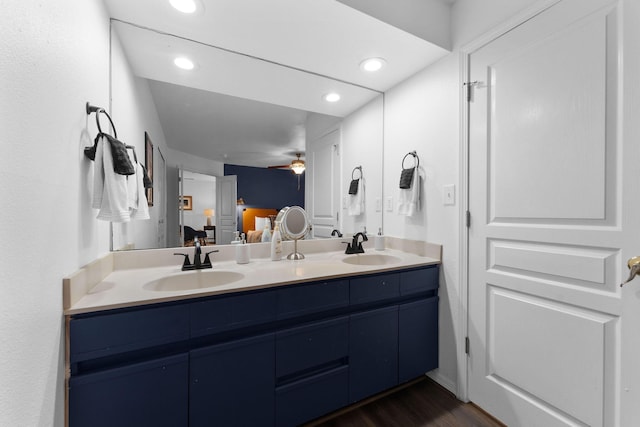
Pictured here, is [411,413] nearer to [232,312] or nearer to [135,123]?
[232,312]

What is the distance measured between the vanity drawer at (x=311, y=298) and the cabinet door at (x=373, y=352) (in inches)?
6.2

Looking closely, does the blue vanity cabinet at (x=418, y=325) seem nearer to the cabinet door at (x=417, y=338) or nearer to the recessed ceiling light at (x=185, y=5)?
the cabinet door at (x=417, y=338)

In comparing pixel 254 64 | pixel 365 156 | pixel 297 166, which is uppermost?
pixel 254 64

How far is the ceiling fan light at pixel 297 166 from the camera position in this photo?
6.39ft

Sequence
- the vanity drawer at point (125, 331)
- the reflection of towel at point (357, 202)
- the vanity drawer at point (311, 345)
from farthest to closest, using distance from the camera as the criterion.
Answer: the reflection of towel at point (357, 202) → the vanity drawer at point (311, 345) → the vanity drawer at point (125, 331)

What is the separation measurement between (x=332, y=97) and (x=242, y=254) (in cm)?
136

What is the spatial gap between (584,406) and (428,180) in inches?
51.4

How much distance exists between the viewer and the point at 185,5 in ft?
4.14

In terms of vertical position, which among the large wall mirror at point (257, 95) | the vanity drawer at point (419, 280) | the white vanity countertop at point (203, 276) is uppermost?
the large wall mirror at point (257, 95)

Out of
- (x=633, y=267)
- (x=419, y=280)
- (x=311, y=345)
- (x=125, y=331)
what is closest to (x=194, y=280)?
(x=125, y=331)

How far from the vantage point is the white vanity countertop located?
95 cm

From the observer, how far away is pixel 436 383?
1741 mm

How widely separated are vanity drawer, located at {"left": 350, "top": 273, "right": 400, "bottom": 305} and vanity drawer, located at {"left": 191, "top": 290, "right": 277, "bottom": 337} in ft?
1.51

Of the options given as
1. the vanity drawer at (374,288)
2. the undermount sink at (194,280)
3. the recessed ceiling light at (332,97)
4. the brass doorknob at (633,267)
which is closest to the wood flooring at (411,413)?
the vanity drawer at (374,288)
